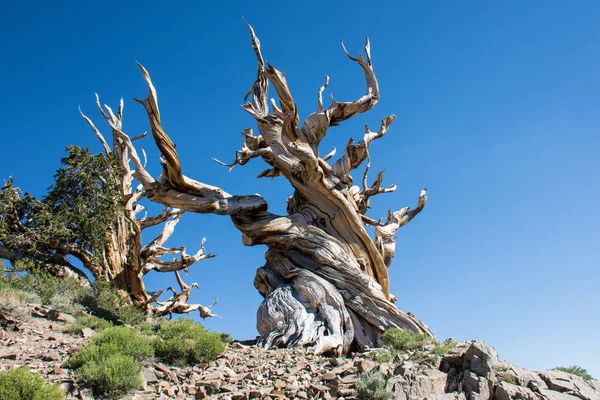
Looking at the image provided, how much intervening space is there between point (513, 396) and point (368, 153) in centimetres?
652

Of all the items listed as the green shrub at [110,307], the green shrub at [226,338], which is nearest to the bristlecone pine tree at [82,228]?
the green shrub at [110,307]

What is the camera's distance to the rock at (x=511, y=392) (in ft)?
15.5

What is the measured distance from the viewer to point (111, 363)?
4.50m

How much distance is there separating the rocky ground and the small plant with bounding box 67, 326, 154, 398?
0.11 meters

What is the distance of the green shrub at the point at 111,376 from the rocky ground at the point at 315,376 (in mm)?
90

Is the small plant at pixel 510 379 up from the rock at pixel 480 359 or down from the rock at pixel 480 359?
down

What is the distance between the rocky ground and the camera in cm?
467

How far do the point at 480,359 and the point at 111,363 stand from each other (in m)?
→ 3.70

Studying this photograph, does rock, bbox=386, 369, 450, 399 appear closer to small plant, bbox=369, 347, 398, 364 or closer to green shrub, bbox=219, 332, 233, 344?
small plant, bbox=369, 347, 398, 364

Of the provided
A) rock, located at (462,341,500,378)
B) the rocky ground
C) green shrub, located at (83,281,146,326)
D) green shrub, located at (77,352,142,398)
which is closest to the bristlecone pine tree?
green shrub, located at (83,281,146,326)

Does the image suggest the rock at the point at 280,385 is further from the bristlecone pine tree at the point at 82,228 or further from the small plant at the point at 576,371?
the bristlecone pine tree at the point at 82,228

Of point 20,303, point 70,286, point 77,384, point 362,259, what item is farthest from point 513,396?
point 70,286

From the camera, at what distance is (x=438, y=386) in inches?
195

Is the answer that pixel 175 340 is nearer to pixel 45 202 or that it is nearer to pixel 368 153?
pixel 368 153
